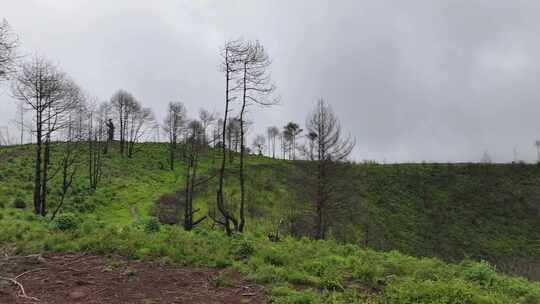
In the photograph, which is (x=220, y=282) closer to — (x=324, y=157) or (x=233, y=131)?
(x=324, y=157)

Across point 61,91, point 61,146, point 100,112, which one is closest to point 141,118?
point 100,112

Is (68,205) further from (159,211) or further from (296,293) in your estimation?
(296,293)

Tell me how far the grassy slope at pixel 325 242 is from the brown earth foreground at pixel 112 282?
21.4 inches

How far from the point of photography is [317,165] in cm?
2136

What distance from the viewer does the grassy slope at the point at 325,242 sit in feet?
24.0

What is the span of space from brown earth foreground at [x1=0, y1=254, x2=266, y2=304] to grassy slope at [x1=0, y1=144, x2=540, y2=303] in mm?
544

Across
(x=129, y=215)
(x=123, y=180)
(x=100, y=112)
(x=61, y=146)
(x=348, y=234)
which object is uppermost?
(x=100, y=112)

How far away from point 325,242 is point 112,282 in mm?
9219

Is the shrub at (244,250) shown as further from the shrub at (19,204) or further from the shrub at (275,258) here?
the shrub at (19,204)

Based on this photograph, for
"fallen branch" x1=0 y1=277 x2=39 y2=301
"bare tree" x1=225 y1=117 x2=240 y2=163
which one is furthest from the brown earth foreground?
"bare tree" x1=225 y1=117 x2=240 y2=163

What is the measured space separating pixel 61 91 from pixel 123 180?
19.9 metres

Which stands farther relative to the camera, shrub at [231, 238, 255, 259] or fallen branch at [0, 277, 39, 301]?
shrub at [231, 238, 255, 259]

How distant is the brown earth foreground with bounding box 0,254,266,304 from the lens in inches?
246

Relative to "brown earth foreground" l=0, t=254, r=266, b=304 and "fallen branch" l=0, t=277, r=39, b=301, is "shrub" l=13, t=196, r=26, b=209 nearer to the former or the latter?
"brown earth foreground" l=0, t=254, r=266, b=304
